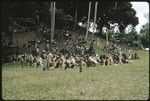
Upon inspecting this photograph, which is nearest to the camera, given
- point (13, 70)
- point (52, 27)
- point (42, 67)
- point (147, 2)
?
point (147, 2)

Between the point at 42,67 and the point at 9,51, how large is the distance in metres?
11.0

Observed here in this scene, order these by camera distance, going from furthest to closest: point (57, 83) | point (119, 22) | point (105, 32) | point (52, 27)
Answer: point (57, 83) → point (52, 27) → point (119, 22) → point (105, 32)

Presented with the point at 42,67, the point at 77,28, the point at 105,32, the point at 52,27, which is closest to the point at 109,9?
the point at 105,32

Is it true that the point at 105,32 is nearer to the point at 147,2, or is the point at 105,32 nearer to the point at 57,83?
the point at 147,2

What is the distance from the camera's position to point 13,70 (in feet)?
64.2

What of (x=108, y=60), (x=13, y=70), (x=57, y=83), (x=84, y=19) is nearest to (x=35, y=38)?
(x=57, y=83)

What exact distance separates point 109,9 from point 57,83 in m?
7.03

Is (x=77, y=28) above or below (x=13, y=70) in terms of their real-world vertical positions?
above

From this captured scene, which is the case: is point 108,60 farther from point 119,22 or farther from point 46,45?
point 119,22

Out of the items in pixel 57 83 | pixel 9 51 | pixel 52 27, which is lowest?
pixel 57 83

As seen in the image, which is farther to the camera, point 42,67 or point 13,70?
point 42,67

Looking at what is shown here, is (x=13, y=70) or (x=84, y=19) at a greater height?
(x=84, y=19)

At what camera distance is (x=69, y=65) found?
24.8m

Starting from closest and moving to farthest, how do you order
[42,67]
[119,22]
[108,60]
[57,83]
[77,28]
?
[119,22]
[77,28]
[57,83]
[42,67]
[108,60]
